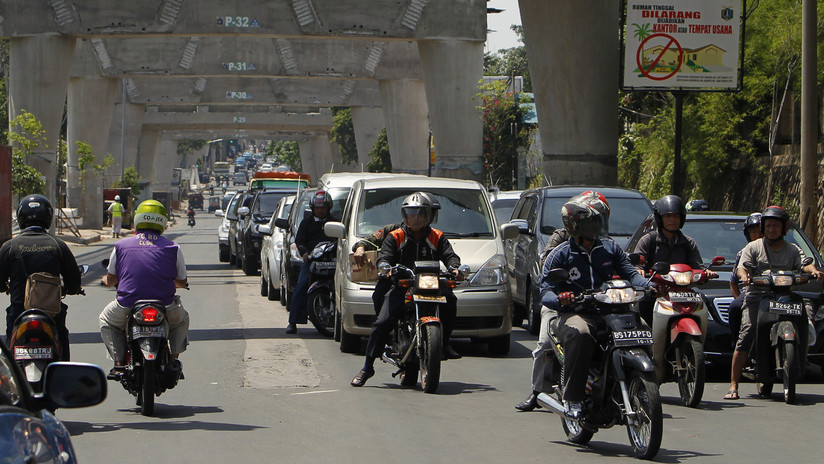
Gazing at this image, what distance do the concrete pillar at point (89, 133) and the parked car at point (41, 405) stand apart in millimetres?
51580

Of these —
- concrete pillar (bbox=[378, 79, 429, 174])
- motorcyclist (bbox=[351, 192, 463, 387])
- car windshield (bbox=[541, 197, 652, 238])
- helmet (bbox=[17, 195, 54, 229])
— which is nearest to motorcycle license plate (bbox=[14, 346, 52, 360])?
helmet (bbox=[17, 195, 54, 229])

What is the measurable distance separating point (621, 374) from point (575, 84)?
616 inches

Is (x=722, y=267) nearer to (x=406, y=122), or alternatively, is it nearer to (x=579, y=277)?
(x=579, y=277)

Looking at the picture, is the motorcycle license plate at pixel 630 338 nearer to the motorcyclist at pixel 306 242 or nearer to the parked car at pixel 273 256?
the motorcyclist at pixel 306 242

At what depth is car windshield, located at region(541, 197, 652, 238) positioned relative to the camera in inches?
614

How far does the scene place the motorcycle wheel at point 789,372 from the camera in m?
9.76

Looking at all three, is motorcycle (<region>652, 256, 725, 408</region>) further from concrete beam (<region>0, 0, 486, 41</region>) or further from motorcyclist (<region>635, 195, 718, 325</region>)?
concrete beam (<region>0, 0, 486, 41</region>)

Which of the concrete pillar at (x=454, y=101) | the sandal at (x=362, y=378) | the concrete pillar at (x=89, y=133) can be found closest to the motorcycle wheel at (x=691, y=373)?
the sandal at (x=362, y=378)

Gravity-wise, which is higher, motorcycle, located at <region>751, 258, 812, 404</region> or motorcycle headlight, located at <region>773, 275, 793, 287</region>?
motorcycle headlight, located at <region>773, 275, 793, 287</region>

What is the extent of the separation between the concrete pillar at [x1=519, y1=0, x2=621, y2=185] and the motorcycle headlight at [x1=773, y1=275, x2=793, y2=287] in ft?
41.6

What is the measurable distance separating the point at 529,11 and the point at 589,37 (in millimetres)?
1336

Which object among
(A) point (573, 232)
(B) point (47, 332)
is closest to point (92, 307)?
(B) point (47, 332)

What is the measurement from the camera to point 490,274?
1295 centimetres

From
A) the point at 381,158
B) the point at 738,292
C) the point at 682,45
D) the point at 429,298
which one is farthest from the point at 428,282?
the point at 381,158
